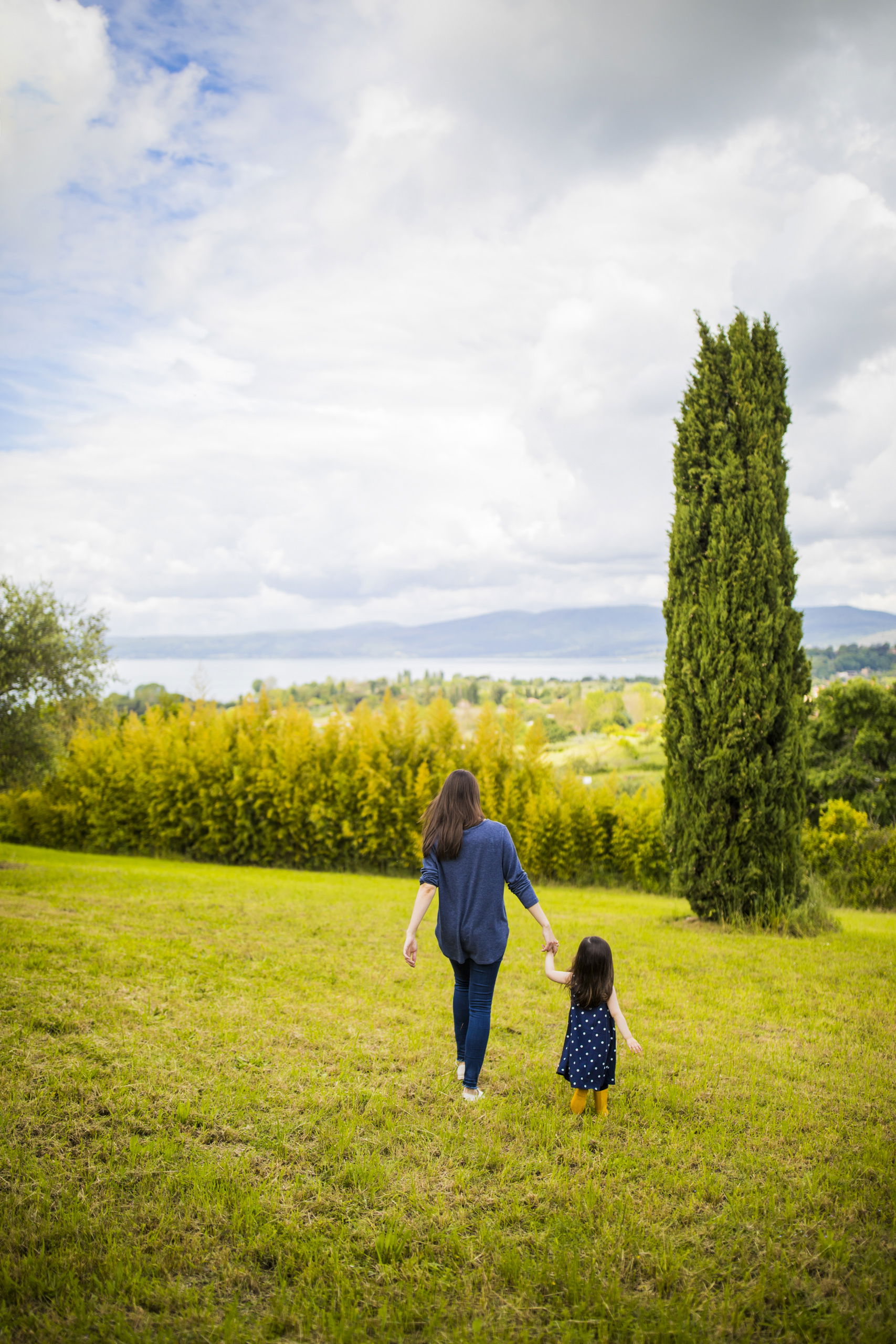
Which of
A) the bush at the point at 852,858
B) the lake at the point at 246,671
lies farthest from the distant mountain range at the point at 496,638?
the bush at the point at 852,858

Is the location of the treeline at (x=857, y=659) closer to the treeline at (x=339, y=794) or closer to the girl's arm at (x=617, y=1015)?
the treeline at (x=339, y=794)

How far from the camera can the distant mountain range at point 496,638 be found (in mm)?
31188

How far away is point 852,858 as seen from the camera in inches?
503

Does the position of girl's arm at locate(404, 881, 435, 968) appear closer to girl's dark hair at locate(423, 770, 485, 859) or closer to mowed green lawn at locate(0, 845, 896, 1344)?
girl's dark hair at locate(423, 770, 485, 859)

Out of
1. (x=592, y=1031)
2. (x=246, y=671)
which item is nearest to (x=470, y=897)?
(x=592, y=1031)

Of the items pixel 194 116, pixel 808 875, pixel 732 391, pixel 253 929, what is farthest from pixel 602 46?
pixel 253 929

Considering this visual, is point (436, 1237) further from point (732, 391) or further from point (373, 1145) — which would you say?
point (732, 391)

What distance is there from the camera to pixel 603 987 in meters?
3.74

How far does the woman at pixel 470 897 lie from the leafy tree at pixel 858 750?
17.7 metres

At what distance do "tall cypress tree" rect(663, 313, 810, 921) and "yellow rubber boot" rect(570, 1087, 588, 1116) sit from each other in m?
5.43

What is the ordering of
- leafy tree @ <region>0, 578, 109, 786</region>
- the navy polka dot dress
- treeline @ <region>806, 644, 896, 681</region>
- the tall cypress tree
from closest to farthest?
1. the navy polka dot dress
2. the tall cypress tree
3. leafy tree @ <region>0, 578, 109, 786</region>
4. treeline @ <region>806, 644, 896, 681</region>

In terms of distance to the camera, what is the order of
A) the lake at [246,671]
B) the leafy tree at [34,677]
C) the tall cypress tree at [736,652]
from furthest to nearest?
the lake at [246,671]
the leafy tree at [34,677]
the tall cypress tree at [736,652]

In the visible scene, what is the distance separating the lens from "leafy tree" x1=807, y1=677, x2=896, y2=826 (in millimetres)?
19234

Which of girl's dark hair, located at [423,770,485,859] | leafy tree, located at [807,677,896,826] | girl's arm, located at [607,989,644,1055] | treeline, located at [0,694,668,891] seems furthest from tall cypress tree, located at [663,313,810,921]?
leafy tree, located at [807,677,896,826]
